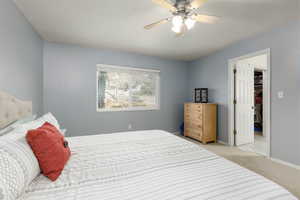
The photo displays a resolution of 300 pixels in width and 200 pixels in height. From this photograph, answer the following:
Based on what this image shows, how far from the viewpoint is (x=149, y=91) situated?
13.8 ft

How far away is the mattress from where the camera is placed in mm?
752

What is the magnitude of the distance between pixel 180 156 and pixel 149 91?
3028 mm

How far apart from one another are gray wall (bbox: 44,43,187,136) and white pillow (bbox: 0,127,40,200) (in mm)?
2513

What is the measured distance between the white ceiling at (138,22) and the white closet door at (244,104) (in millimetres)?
868

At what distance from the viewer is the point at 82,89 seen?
11.1 ft

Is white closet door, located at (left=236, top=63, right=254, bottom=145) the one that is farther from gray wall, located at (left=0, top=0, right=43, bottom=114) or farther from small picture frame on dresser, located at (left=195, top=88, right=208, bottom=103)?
gray wall, located at (left=0, top=0, right=43, bottom=114)

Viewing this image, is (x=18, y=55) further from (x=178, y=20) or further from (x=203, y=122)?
(x=203, y=122)

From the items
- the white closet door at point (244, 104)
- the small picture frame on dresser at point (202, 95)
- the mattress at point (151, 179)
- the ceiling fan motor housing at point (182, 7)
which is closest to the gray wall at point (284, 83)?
the white closet door at point (244, 104)

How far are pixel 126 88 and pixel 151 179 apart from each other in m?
3.17

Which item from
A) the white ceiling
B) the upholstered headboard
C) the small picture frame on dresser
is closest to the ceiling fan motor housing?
the white ceiling

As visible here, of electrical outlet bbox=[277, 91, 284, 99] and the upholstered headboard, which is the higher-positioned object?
electrical outlet bbox=[277, 91, 284, 99]

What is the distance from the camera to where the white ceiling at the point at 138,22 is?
6.15ft

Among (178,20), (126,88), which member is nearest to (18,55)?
(178,20)

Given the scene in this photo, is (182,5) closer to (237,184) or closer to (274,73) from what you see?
(237,184)
